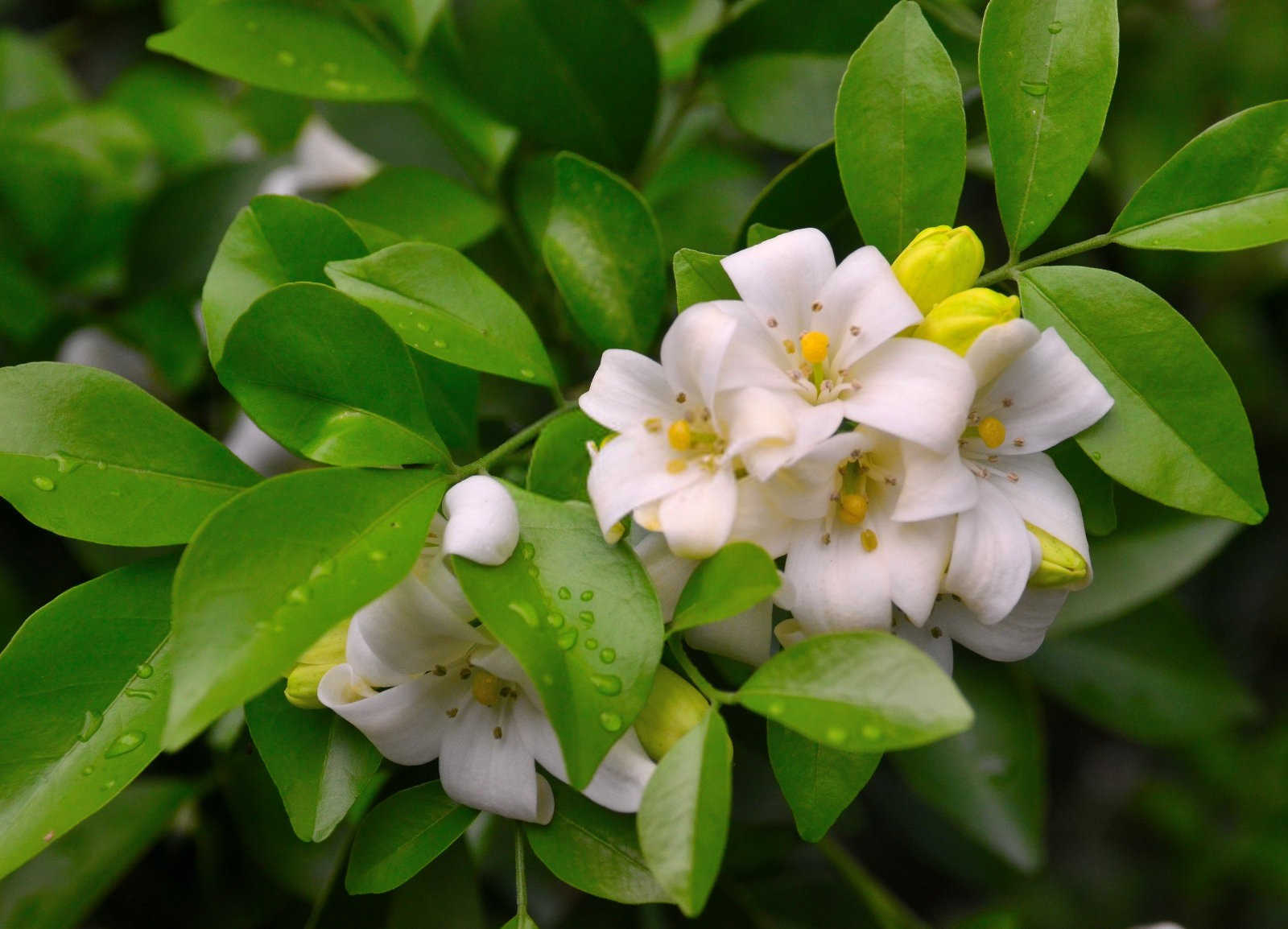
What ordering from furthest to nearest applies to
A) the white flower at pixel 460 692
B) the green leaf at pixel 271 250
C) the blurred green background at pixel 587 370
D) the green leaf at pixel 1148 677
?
the green leaf at pixel 1148 677 < the blurred green background at pixel 587 370 < the green leaf at pixel 271 250 < the white flower at pixel 460 692

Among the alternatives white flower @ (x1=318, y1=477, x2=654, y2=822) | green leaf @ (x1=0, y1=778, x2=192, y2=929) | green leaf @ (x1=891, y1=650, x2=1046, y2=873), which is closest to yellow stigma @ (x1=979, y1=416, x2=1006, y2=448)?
white flower @ (x1=318, y1=477, x2=654, y2=822)

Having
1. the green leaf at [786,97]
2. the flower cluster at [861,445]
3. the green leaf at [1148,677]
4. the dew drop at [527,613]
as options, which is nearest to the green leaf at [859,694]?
the flower cluster at [861,445]

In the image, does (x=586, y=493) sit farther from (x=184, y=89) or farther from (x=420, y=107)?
(x=184, y=89)

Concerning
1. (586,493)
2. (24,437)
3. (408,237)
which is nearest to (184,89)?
(408,237)

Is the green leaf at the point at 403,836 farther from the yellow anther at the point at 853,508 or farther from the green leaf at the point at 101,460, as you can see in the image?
the yellow anther at the point at 853,508

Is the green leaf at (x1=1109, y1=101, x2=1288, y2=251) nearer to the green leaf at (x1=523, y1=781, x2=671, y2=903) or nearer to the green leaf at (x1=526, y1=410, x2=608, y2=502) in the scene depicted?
the green leaf at (x1=526, y1=410, x2=608, y2=502)

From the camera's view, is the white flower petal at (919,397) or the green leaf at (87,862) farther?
the green leaf at (87,862)

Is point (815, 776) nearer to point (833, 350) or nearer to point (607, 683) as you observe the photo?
point (607, 683)
